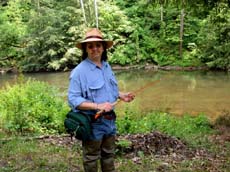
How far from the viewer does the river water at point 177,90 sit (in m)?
15.0

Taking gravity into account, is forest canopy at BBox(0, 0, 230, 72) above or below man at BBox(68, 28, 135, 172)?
below

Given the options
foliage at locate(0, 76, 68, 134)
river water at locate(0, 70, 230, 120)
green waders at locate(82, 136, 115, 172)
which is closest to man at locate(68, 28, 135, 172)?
green waders at locate(82, 136, 115, 172)

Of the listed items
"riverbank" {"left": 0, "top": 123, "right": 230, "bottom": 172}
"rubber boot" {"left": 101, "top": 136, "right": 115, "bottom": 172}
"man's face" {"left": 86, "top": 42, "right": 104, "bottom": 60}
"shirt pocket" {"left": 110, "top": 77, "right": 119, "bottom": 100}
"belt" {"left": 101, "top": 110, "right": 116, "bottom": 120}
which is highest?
"man's face" {"left": 86, "top": 42, "right": 104, "bottom": 60}

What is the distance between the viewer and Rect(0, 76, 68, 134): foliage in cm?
758

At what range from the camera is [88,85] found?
3676mm

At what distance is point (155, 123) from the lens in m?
9.03

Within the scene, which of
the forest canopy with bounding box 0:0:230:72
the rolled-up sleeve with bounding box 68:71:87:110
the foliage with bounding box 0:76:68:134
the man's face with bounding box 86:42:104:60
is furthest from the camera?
the forest canopy with bounding box 0:0:230:72

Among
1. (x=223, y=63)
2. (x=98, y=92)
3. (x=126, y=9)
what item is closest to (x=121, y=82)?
(x=223, y=63)

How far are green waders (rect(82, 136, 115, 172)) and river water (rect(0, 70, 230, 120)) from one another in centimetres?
553

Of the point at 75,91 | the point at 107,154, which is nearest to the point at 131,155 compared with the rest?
the point at 107,154

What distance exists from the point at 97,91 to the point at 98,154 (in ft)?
2.04

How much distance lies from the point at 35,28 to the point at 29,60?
276 centimetres

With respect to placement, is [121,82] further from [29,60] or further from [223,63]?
[29,60]

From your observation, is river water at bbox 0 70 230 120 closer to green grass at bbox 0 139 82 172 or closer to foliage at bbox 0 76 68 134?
foliage at bbox 0 76 68 134
